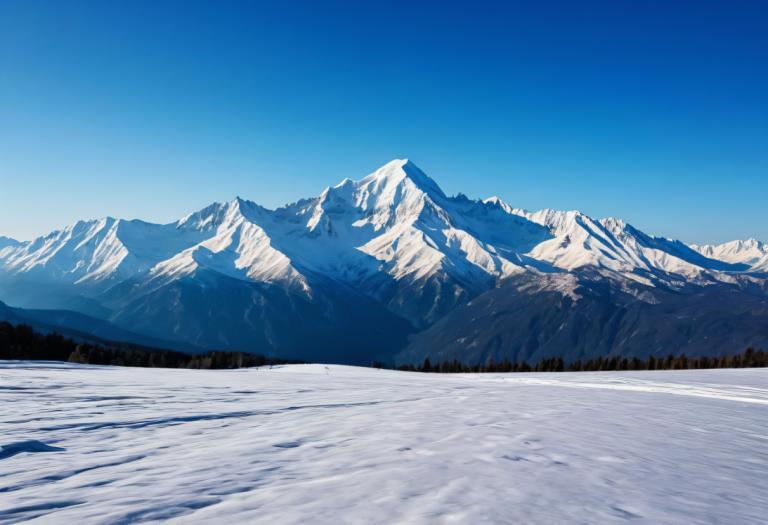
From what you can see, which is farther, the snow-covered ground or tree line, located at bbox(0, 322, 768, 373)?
tree line, located at bbox(0, 322, 768, 373)

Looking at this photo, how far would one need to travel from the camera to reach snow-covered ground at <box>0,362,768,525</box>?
6.77 meters

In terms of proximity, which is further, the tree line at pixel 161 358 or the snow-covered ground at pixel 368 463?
the tree line at pixel 161 358

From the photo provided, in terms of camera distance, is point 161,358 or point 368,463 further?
point 161,358

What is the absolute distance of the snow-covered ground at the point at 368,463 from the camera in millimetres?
6766

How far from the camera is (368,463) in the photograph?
927cm

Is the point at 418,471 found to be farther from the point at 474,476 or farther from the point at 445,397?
the point at 445,397

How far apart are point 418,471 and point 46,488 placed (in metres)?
5.70

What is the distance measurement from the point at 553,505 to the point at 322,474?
3.66 m

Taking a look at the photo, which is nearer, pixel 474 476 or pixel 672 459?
pixel 474 476

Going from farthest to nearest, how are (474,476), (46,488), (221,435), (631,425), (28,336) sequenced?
(28,336) < (631,425) < (221,435) < (474,476) < (46,488)

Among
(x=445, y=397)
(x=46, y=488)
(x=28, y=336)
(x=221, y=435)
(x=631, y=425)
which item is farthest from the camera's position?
(x=28, y=336)

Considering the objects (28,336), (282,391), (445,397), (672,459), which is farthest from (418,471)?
(28,336)

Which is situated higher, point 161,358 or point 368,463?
point 368,463

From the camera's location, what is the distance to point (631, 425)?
14883 millimetres
